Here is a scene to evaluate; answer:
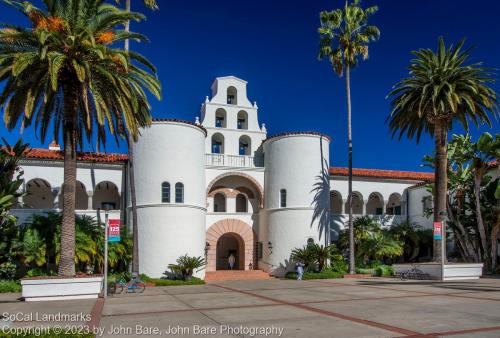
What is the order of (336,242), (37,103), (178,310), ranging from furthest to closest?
(336,242) < (37,103) < (178,310)

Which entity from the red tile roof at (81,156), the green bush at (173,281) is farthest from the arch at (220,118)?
the green bush at (173,281)

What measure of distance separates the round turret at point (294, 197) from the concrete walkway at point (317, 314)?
1367 cm

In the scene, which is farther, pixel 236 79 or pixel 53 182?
pixel 236 79

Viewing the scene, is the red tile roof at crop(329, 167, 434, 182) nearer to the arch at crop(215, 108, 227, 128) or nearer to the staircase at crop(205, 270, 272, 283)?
the arch at crop(215, 108, 227, 128)

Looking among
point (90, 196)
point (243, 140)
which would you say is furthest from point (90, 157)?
point (243, 140)

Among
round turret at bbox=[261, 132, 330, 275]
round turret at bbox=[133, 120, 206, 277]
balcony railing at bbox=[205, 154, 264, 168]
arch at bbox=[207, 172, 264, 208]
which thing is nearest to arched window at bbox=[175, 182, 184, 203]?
round turret at bbox=[133, 120, 206, 277]

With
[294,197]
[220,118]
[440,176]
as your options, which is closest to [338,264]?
[294,197]

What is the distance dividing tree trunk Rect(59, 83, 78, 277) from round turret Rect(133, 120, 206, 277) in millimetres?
10006

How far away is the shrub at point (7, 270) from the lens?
84.7 feet

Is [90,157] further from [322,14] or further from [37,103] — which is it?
[322,14]

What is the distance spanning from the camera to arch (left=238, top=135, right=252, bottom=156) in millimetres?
37716

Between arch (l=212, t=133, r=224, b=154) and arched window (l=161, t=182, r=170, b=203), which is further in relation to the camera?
arch (l=212, t=133, r=224, b=154)

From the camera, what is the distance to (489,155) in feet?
97.9

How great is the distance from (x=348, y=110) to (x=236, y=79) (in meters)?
9.56
